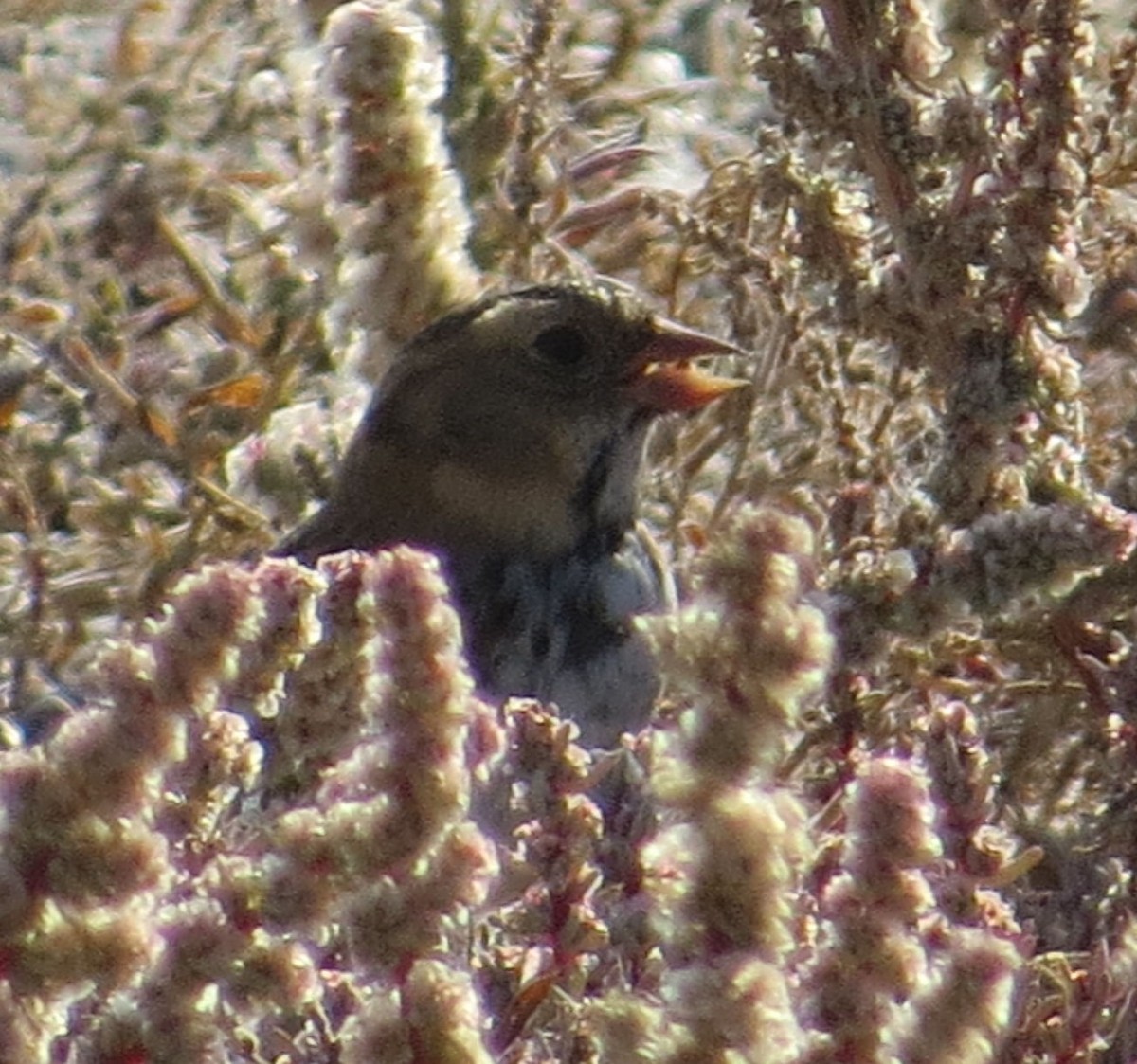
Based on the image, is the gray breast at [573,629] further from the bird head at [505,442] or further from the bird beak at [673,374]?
the bird beak at [673,374]

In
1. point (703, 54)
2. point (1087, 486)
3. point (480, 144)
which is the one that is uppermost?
Result: point (1087, 486)

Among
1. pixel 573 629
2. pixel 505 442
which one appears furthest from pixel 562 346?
pixel 573 629

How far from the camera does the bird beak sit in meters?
3.19

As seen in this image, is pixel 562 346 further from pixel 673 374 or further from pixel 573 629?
pixel 573 629

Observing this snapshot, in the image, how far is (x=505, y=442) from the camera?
12.0 ft

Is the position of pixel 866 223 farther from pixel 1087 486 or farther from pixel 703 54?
pixel 703 54

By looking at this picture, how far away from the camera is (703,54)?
411 cm

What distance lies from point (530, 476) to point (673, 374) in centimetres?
38

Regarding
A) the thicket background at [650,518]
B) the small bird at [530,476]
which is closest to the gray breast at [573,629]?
the small bird at [530,476]

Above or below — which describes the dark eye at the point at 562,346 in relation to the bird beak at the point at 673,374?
below

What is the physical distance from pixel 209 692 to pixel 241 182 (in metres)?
2.37

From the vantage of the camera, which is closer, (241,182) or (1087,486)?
(1087,486)

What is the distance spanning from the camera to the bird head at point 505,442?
3.47 metres

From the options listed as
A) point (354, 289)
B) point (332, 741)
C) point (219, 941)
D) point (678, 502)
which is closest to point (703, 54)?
point (678, 502)
